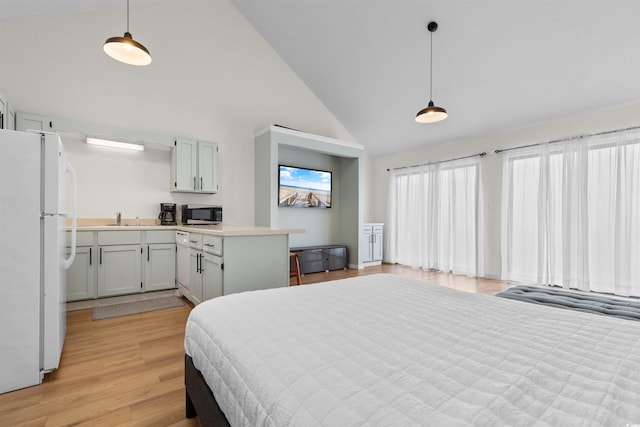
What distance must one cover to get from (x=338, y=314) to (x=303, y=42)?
489 centimetres

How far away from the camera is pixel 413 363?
790 mm

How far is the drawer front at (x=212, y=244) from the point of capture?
2510 millimetres

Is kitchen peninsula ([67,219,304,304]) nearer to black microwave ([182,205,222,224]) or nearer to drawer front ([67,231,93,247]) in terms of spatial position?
drawer front ([67,231,93,247])

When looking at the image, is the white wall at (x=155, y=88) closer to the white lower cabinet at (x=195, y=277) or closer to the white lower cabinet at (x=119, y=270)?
the white lower cabinet at (x=119, y=270)

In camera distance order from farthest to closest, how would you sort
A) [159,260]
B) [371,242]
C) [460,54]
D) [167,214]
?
[371,242]
[167,214]
[460,54]
[159,260]

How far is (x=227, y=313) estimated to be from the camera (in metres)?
1.21

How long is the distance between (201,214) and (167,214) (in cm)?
47

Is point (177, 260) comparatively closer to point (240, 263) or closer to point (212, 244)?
point (212, 244)

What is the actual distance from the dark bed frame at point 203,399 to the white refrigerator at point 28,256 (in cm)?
116

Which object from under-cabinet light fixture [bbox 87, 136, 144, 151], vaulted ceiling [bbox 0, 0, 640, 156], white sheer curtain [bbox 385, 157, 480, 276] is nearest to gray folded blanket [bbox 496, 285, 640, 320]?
vaulted ceiling [bbox 0, 0, 640, 156]

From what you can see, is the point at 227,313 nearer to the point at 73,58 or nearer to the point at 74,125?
the point at 74,125

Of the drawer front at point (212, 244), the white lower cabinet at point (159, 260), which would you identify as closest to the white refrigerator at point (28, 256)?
the drawer front at point (212, 244)

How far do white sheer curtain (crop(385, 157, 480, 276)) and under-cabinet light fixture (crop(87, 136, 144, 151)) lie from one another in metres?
4.95


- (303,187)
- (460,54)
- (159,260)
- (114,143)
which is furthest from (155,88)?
(460,54)
